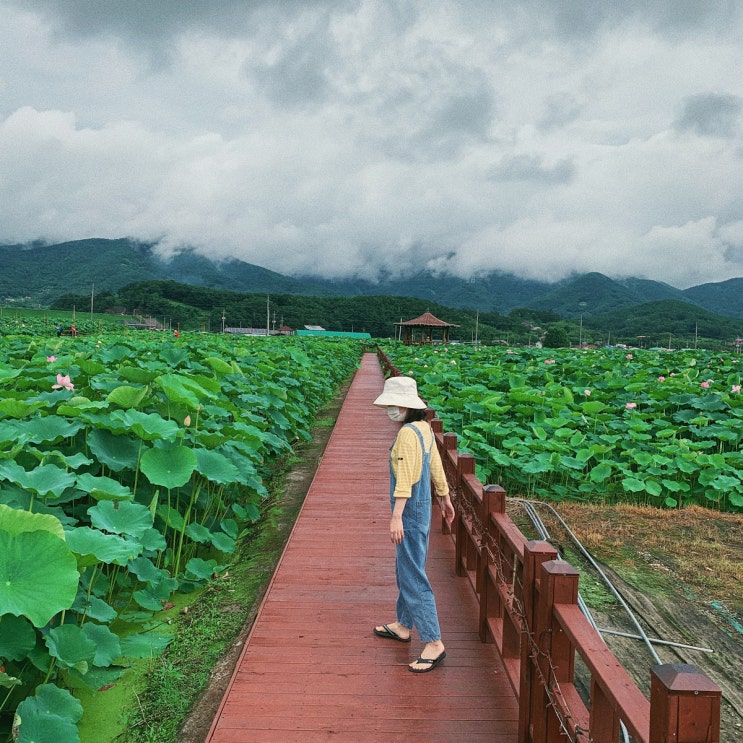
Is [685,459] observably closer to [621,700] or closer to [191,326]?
[621,700]

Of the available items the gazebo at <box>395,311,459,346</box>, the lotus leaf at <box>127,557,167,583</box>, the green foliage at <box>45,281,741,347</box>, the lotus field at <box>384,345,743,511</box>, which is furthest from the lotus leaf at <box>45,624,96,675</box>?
the green foliage at <box>45,281,741,347</box>

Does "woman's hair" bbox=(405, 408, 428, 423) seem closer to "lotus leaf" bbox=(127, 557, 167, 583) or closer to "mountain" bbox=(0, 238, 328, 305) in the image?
"lotus leaf" bbox=(127, 557, 167, 583)

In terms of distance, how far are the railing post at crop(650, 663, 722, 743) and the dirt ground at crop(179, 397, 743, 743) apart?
181cm

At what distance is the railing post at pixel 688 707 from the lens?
1081 millimetres

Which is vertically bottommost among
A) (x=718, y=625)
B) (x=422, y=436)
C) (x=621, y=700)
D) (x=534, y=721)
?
(x=718, y=625)

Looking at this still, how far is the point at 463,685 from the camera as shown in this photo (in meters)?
2.55

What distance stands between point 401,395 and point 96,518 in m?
1.41

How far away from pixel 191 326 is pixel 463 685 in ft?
214

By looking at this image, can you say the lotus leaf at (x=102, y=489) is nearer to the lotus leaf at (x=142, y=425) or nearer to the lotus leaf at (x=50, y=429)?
the lotus leaf at (x=142, y=425)

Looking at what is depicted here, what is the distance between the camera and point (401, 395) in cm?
265

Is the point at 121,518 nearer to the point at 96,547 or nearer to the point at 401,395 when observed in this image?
the point at 96,547

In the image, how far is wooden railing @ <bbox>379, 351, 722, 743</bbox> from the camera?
1095mm

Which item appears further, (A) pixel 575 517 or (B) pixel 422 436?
(A) pixel 575 517

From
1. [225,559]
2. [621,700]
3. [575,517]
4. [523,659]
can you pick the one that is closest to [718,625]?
[575,517]
